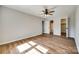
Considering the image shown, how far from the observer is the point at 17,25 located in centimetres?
451

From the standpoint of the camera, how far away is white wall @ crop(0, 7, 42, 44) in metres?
3.82

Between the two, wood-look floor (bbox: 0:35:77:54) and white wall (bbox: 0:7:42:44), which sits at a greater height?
white wall (bbox: 0:7:42:44)

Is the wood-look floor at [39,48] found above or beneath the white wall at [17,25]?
beneath

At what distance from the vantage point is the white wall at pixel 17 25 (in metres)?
3.82

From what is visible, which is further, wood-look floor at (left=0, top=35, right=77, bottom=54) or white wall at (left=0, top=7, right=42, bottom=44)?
white wall at (left=0, top=7, right=42, bottom=44)

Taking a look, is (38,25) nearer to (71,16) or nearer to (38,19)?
(38,19)

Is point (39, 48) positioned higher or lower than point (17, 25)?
lower

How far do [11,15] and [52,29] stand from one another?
4250 mm

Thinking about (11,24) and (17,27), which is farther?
(17,27)

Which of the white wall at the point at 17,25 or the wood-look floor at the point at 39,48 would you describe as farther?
the white wall at the point at 17,25

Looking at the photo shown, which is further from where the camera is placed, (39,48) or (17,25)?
(17,25)
